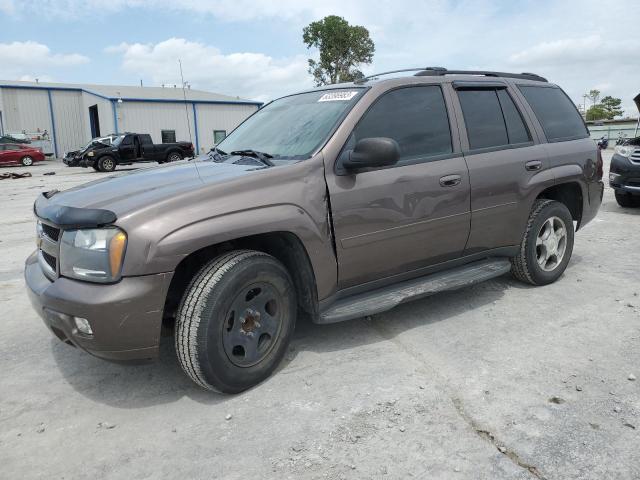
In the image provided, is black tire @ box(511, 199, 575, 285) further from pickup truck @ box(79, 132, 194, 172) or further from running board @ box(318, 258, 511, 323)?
pickup truck @ box(79, 132, 194, 172)

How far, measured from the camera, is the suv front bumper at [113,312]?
2.47 metres

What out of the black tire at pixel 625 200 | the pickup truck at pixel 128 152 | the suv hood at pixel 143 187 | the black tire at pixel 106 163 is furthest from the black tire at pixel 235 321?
the black tire at pixel 106 163

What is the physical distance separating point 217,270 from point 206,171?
80 centimetres

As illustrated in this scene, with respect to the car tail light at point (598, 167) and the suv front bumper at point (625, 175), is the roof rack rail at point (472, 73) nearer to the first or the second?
the car tail light at point (598, 167)

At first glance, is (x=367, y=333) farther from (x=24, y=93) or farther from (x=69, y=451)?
(x=24, y=93)

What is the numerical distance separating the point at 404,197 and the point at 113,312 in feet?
6.16

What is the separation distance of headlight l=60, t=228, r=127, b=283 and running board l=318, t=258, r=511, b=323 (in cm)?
124

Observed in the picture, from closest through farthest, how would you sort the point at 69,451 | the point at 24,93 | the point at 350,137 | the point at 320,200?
the point at 69,451, the point at 320,200, the point at 350,137, the point at 24,93

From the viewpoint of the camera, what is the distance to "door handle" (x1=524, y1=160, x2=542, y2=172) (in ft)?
13.5

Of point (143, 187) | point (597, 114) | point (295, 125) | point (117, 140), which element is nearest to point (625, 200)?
point (295, 125)

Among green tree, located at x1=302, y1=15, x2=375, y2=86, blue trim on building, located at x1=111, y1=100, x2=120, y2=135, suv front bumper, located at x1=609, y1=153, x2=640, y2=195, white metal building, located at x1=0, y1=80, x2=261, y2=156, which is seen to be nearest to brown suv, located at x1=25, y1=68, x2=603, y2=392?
suv front bumper, located at x1=609, y1=153, x2=640, y2=195

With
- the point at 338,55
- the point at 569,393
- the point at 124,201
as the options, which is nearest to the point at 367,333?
the point at 569,393

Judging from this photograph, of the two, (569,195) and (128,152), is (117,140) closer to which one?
(128,152)

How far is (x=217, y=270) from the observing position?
2.70 m
